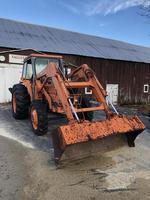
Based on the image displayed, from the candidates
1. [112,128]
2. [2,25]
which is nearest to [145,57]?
[2,25]

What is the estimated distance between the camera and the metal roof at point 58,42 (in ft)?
45.9

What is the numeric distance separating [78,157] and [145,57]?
17.7 metres

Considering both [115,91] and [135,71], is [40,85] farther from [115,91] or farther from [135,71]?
[135,71]

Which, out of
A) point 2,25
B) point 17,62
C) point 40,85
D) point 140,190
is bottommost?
point 140,190

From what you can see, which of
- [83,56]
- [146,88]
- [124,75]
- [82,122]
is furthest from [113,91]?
[82,122]

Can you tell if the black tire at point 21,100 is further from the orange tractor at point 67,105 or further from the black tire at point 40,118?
the black tire at point 40,118

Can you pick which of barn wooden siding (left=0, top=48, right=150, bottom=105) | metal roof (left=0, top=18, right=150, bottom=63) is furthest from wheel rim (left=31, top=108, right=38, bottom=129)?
barn wooden siding (left=0, top=48, right=150, bottom=105)

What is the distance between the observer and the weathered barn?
13.0m

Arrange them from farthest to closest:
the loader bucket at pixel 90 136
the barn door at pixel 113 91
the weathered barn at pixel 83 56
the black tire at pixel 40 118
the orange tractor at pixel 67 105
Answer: the barn door at pixel 113 91 → the weathered barn at pixel 83 56 → the black tire at pixel 40 118 → the orange tractor at pixel 67 105 → the loader bucket at pixel 90 136

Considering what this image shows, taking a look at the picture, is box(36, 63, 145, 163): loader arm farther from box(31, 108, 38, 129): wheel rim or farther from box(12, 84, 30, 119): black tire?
box(12, 84, 30, 119): black tire

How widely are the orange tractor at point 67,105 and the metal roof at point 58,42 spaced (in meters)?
5.94

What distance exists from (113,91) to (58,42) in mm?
5085

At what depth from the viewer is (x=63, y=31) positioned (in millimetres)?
18562

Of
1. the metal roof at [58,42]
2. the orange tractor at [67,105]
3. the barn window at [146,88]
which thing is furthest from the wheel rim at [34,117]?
the barn window at [146,88]
